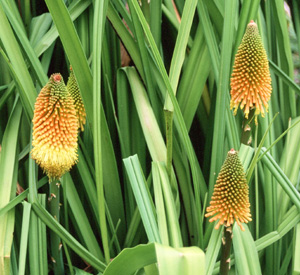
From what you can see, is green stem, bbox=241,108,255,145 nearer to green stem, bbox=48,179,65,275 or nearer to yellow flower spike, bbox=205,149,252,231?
yellow flower spike, bbox=205,149,252,231

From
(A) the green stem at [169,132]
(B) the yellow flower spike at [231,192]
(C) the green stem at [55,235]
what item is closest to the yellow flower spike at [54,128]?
(C) the green stem at [55,235]

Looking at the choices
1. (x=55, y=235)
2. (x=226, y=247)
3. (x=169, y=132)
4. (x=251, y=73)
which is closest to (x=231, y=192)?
(x=226, y=247)

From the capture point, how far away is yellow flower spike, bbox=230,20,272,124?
1.76 m

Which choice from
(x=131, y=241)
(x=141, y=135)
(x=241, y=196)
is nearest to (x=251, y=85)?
(x=241, y=196)

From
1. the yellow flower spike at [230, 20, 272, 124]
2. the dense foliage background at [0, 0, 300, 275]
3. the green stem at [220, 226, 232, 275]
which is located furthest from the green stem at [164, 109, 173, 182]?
the green stem at [220, 226, 232, 275]

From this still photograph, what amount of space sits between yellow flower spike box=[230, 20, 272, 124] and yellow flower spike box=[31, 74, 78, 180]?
1.98 feet

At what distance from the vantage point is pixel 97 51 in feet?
5.49

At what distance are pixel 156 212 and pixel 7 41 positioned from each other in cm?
87

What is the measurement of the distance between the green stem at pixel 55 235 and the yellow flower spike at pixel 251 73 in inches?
28.7

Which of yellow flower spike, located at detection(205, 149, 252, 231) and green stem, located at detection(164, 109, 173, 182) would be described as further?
green stem, located at detection(164, 109, 173, 182)

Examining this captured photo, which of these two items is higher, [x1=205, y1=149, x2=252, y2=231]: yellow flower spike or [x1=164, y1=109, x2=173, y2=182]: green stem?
[x1=164, y1=109, x2=173, y2=182]: green stem

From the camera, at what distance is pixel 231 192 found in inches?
59.4

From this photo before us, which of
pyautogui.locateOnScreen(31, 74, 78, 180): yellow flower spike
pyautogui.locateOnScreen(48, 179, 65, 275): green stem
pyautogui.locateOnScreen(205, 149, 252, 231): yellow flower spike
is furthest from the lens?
pyautogui.locateOnScreen(48, 179, 65, 275): green stem

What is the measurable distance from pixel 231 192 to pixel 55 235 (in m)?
0.78
